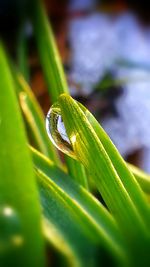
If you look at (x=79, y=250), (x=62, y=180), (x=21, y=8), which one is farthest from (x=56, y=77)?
(x=21, y=8)

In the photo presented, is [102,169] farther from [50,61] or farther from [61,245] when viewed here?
[50,61]

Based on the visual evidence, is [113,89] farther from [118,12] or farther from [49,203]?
[49,203]

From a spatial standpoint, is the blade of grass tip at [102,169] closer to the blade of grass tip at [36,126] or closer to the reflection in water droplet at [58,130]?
the reflection in water droplet at [58,130]

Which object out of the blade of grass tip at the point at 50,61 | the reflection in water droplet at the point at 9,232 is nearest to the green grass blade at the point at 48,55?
the blade of grass tip at the point at 50,61

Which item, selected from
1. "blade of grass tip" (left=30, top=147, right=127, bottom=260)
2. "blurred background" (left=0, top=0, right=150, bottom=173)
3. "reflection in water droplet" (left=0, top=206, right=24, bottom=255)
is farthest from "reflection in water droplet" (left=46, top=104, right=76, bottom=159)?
"blurred background" (left=0, top=0, right=150, bottom=173)

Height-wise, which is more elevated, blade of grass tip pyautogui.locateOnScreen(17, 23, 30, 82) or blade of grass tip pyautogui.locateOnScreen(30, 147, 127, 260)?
blade of grass tip pyautogui.locateOnScreen(17, 23, 30, 82)

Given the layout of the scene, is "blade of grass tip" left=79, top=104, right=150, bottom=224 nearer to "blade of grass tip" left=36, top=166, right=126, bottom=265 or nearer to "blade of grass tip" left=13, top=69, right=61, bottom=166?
"blade of grass tip" left=36, top=166, right=126, bottom=265
